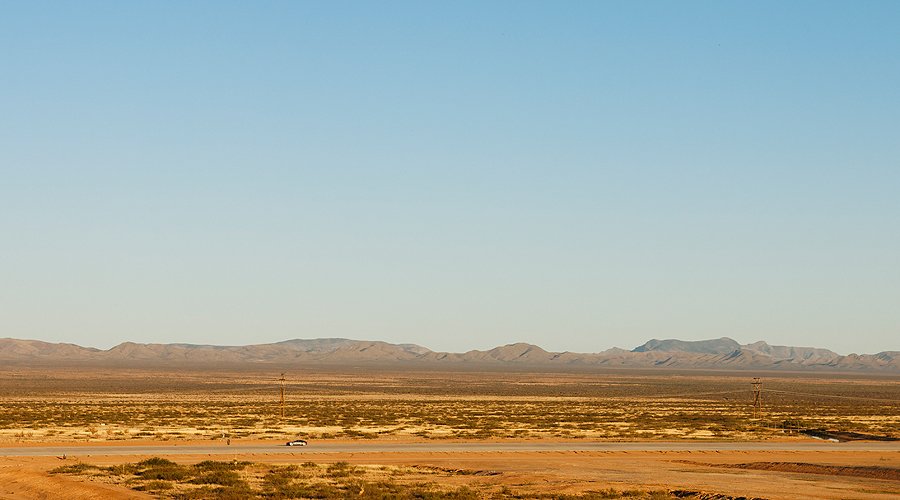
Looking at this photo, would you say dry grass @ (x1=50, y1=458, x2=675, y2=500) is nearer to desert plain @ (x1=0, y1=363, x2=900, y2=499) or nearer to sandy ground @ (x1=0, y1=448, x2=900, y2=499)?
desert plain @ (x1=0, y1=363, x2=900, y2=499)

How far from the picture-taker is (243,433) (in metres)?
64.8

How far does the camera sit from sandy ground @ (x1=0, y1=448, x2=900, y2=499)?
39312mm

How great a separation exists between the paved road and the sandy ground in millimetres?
1461

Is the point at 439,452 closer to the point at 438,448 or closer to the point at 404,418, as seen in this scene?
the point at 438,448

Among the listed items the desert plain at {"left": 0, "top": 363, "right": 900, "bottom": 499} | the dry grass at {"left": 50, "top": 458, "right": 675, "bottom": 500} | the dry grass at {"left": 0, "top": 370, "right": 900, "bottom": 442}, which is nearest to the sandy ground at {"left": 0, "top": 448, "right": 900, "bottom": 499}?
the desert plain at {"left": 0, "top": 363, "right": 900, "bottom": 499}

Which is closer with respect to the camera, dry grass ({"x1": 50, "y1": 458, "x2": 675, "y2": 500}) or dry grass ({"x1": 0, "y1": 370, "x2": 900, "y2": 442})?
dry grass ({"x1": 50, "y1": 458, "x2": 675, "y2": 500})

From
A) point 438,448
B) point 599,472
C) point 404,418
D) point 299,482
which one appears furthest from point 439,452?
point 404,418

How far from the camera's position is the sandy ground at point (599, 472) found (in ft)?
129

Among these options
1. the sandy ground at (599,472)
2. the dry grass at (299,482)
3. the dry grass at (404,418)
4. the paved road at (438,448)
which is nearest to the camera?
the dry grass at (299,482)

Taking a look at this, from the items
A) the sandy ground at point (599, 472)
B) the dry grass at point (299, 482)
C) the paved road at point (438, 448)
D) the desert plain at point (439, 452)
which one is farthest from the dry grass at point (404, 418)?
the dry grass at point (299, 482)

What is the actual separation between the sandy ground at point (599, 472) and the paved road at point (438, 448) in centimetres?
146

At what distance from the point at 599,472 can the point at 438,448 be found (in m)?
12.8

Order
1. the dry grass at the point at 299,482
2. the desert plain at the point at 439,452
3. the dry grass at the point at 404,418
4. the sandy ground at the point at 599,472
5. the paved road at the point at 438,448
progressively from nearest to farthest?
the dry grass at the point at 299,482 < the sandy ground at the point at 599,472 < the desert plain at the point at 439,452 < the paved road at the point at 438,448 < the dry grass at the point at 404,418

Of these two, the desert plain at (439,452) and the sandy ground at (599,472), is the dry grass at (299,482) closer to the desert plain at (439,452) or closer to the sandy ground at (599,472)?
the desert plain at (439,452)
